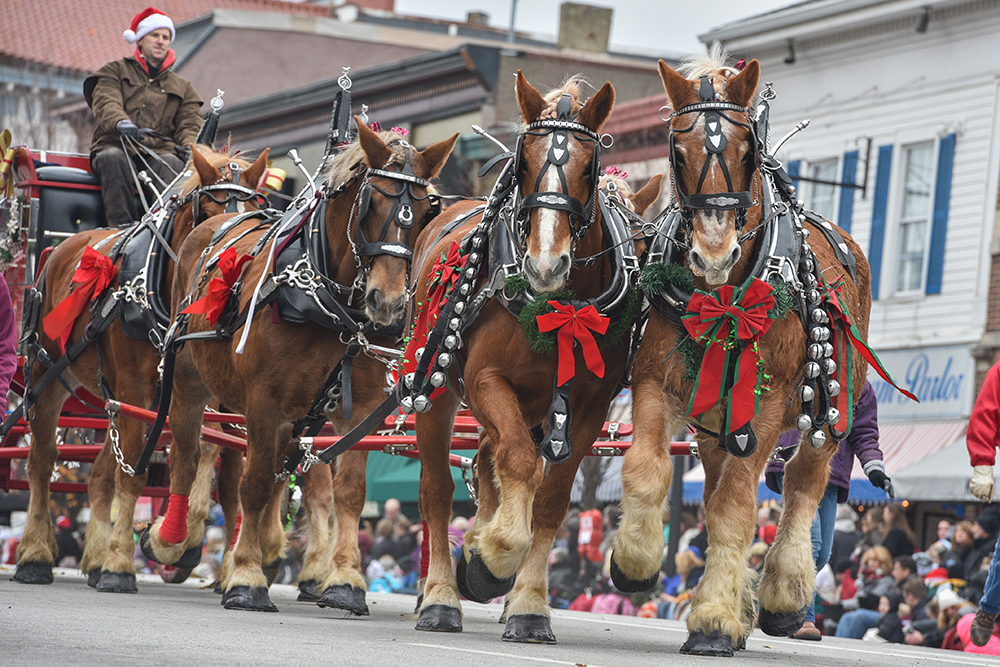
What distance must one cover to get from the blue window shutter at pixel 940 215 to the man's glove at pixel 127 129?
14172 mm

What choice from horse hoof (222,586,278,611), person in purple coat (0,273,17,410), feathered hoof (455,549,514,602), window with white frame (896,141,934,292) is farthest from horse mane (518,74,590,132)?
window with white frame (896,141,934,292)

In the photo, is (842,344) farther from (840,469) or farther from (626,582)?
(840,469)

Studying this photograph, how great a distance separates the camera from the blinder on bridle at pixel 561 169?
6715mm

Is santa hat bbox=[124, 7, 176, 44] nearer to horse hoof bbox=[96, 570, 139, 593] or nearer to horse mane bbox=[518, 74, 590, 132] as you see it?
horse hoof bbox=[96, 570, 139, 593]

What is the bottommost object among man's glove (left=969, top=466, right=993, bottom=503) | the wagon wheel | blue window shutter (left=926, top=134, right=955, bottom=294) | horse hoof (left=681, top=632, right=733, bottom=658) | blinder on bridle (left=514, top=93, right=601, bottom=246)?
the wagon wheel

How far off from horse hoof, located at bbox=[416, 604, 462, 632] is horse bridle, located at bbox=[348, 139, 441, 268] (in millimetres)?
1914

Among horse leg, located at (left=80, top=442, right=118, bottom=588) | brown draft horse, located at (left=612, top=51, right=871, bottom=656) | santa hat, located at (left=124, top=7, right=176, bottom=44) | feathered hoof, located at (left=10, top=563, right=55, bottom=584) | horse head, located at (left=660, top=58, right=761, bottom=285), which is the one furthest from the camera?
santa hat, located at (left=124, top=7, right=176, bottom=44)

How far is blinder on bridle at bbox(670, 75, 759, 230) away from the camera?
6.46 meters

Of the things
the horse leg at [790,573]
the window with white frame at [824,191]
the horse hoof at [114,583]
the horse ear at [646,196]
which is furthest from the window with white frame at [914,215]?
the horse leg at [790,573]

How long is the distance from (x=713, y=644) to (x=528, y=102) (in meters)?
2.64

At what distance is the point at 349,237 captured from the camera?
8500mm

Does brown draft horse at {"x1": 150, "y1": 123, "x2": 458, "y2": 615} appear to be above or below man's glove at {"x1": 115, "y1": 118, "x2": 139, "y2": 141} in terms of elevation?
below

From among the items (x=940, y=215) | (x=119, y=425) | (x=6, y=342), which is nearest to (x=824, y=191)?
(x=940, y=215)

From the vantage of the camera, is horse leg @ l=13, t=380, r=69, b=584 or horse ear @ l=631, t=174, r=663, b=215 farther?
horse leg @ l=13, t=380, r=69, b=584
